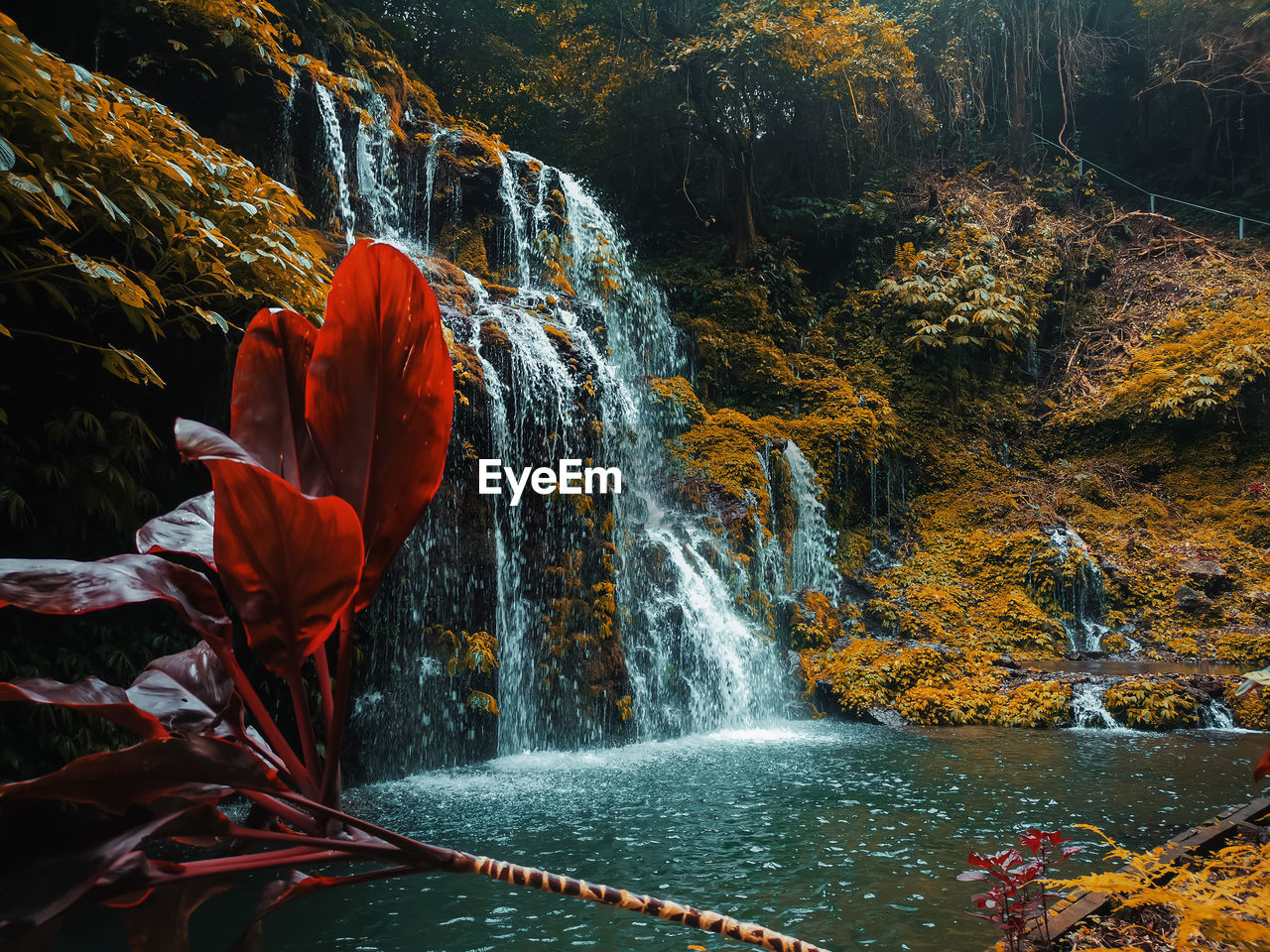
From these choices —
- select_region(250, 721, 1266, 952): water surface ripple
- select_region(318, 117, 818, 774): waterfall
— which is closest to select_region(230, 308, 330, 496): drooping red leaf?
select_region(250, 721, 1266, 952): water surface ripple

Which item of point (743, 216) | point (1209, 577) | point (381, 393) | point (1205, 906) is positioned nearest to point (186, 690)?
point (381, 393)

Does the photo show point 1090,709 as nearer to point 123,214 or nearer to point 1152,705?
point 1152,705

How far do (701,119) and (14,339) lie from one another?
12410 millimetres

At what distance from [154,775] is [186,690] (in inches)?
12.8

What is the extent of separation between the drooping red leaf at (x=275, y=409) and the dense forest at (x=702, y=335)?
0.7 inches

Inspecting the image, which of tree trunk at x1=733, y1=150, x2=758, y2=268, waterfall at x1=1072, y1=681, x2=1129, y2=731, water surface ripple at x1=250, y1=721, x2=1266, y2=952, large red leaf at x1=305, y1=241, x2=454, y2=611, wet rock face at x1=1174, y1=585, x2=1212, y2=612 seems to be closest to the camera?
large red leaf at x1=305, y1=241, x2=454, y2=611

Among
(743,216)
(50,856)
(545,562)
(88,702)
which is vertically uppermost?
(743,216)

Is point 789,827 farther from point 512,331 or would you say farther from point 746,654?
point 512,331

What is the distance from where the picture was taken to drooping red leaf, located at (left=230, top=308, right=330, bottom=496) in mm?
987

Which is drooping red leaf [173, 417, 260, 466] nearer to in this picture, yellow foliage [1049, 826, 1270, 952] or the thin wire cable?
yellow foliage [1049, 826, 1270, 952]

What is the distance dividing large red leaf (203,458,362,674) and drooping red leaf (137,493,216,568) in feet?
0.78

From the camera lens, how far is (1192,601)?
1030 cm

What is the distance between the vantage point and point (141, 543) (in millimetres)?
992

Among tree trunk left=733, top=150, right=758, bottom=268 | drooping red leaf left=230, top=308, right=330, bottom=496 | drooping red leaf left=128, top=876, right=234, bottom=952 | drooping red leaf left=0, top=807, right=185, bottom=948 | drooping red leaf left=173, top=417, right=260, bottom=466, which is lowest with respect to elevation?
drooping red leaf left=128, top=876, right=234, bottom=952
